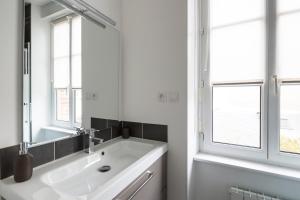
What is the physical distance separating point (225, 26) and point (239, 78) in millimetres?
515

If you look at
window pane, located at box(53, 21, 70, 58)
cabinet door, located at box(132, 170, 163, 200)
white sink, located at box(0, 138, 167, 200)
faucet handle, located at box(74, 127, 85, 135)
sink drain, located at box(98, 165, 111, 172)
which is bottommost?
cabinet door, located at box(132, 170, 163, 200)

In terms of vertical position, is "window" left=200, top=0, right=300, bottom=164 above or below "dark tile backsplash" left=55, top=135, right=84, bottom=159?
above

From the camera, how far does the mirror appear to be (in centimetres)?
97

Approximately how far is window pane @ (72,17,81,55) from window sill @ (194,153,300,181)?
1389 mm

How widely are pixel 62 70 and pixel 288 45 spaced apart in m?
1.78

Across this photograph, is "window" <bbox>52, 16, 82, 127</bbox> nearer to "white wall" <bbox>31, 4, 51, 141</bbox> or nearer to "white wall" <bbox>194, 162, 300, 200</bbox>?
"white wall" <bbox>31, 4, 51, 141</bbox>

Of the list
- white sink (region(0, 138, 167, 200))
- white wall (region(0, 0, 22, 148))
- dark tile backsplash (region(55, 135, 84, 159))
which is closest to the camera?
white sink (region(0, 138, 167, 200))

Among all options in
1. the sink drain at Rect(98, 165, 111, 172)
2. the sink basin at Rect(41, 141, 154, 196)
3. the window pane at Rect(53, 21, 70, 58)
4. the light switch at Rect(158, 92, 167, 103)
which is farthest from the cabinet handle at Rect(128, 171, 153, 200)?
the window pane at Rect(53, 21, 70, 58)

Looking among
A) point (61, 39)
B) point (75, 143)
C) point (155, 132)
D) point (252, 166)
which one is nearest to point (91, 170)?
point (75, 143)

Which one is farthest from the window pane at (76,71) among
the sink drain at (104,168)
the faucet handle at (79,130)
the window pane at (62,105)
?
the sink drain at (104,168)

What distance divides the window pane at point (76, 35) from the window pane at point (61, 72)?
4.3 inches

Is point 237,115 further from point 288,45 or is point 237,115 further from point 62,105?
point 62,105

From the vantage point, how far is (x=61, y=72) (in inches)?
45.7

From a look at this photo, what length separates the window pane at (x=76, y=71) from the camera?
1.25 m
